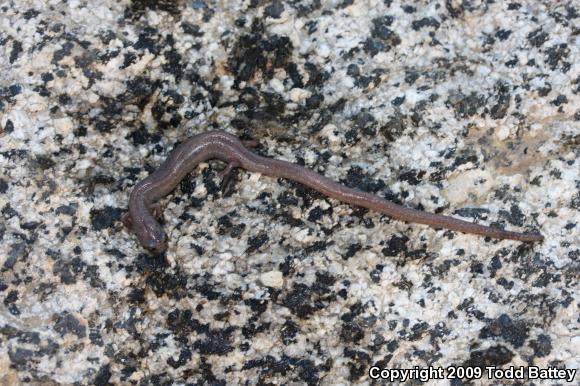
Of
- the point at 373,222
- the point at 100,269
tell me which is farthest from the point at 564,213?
the point at 100,269

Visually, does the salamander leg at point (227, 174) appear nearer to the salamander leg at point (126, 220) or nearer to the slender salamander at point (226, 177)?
the slender salamander at point (226, 177)

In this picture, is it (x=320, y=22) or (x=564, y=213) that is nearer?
(x=564, y=213)

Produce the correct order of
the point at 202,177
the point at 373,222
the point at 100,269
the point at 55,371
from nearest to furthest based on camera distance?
the point at 55,371 < the point at 100,269 < the point at 373,222 < the point at 202,177

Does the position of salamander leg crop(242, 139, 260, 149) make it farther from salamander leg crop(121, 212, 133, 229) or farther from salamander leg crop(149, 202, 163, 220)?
salamander leg crop(121, 212, 133, 229)

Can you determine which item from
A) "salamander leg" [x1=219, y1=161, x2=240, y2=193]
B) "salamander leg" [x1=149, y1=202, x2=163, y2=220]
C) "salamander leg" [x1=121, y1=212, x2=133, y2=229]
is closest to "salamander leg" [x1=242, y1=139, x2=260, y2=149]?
"salamander leg" [x1=219, y1=161, x2=240, y2=193]

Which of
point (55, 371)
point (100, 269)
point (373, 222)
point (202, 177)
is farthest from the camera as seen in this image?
point (202, 177)

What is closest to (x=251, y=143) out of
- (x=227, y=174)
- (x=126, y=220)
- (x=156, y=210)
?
(x=227, y=174)

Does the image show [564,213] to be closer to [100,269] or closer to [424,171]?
[424,171]
